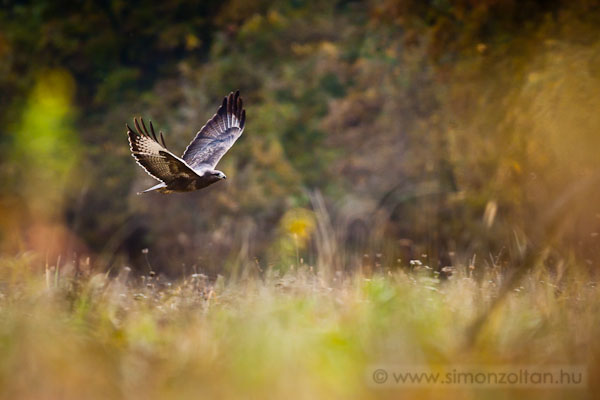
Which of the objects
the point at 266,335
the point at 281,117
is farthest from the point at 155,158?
the point at 281,117

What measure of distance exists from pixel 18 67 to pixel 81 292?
60.9 feet

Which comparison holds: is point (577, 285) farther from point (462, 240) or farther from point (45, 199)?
point (45, 199)

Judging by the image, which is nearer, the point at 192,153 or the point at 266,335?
the point at 266,335

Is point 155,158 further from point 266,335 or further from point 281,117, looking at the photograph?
point 281,117

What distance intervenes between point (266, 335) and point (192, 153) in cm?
394

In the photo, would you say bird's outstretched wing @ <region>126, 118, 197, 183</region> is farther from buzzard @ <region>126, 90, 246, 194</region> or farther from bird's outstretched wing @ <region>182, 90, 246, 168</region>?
bird's outstretched wing @ <region>182, 90, 246, 168</region>

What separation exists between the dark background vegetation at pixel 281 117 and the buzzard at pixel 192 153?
12.0 ft

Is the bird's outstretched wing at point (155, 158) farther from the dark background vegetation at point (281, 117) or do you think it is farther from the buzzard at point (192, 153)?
the dark background vegetation at point (281, 117)

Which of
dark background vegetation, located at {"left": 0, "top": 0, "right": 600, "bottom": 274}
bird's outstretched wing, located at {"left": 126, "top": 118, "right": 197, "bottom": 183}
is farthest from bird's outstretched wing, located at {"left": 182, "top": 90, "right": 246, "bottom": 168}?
dark background vegetation, located at {"left": 0, "top": 0, "right": 600, "bottom": 274}

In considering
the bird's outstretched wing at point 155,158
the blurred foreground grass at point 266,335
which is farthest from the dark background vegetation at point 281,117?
the bird's outstretched wing at point 155,158

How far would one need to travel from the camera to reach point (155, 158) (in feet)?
22.1

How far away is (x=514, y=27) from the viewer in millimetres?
12070

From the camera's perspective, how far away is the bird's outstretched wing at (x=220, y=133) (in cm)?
826

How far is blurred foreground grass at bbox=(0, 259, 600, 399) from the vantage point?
430cm
